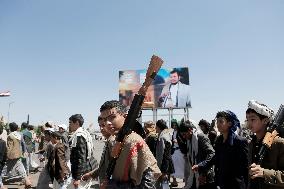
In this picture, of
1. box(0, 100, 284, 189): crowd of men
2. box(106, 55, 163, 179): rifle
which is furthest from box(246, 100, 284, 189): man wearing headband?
box(106, 55, 163, 179): rifle

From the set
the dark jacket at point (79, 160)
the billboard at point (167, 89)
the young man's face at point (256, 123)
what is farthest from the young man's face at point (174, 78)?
the young man's face at point (256, 123)

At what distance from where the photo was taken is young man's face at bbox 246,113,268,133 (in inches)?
143

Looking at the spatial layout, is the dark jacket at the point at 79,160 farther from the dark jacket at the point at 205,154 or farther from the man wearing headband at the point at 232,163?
the man wearing headband at the point at 232,163

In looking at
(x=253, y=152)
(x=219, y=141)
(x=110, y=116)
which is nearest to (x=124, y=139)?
(x=110, y=116)

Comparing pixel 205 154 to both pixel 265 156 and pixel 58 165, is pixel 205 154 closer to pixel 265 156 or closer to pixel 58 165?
pixel 58 165

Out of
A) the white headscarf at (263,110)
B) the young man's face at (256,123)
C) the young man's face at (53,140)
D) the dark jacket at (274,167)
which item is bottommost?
the young man's face at (53,140)

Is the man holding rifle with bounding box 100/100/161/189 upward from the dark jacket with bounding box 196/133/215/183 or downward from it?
upward

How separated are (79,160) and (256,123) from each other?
3.86 m

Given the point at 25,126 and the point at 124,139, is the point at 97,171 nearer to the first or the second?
the point at 124,139

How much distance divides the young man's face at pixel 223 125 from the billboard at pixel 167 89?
127ft

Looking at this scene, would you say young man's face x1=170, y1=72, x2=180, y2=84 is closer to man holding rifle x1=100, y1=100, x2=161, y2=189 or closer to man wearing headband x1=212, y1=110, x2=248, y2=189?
man wearing headband x1=212, y1=110, x2=248, y2=189

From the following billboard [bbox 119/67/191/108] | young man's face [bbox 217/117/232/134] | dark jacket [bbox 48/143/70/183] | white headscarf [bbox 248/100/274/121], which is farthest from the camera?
billboard [bbox 119/67/191/108]

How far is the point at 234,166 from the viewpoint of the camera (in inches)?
199

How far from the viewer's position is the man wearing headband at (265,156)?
10.6 feet
